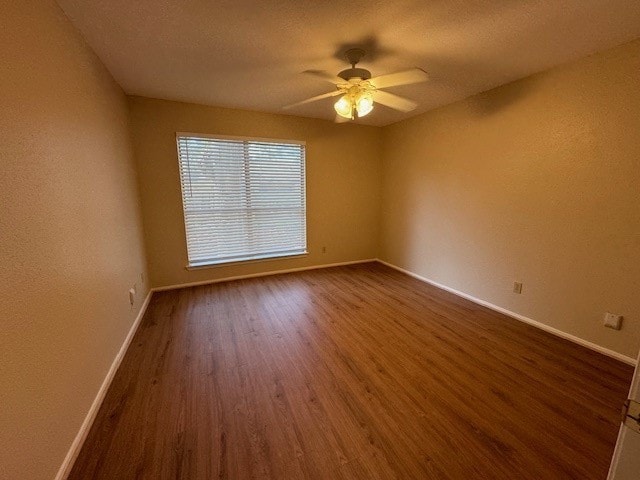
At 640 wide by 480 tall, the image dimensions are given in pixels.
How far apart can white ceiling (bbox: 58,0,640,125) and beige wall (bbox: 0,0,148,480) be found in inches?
15.2

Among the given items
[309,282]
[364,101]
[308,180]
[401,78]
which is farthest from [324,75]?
[309,282]

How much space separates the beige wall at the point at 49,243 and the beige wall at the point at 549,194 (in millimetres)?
3673

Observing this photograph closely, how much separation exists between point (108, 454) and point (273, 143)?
11.9 ft

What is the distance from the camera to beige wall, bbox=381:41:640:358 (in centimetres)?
205

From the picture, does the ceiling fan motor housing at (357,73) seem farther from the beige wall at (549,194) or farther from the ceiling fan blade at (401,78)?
the beige wall at (549,194)

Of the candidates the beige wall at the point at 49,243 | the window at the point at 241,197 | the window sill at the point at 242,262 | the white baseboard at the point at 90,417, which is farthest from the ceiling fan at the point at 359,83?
the white baseboard at the point at 90,417

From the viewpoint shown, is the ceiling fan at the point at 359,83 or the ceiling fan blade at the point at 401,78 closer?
the ceiling fan blade at the point at 401,78

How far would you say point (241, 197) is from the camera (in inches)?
152

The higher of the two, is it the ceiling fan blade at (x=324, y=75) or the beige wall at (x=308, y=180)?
the ceiling fan blade at (x=324, y=75)

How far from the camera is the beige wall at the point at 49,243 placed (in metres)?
1.04

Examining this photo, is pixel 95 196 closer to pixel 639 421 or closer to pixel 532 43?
pixel 639 421

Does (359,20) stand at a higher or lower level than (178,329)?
higher

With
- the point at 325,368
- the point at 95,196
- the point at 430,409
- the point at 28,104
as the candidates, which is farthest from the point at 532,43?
the point at 95,196

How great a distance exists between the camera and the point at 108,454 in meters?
1.37
